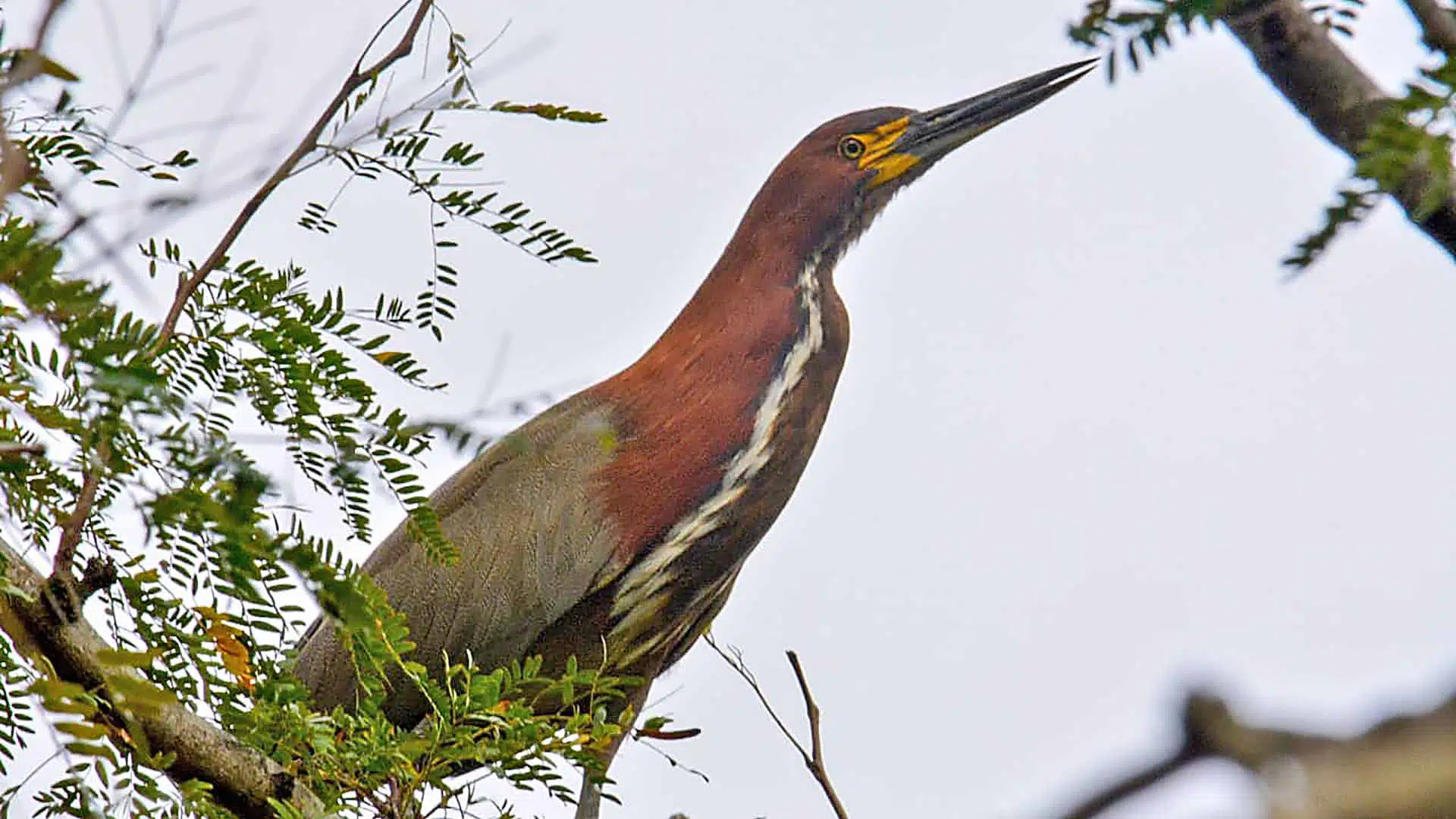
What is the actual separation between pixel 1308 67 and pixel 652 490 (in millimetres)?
1924

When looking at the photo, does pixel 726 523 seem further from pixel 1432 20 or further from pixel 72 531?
pixel 1432 20

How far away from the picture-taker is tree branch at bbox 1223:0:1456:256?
111 centimetres

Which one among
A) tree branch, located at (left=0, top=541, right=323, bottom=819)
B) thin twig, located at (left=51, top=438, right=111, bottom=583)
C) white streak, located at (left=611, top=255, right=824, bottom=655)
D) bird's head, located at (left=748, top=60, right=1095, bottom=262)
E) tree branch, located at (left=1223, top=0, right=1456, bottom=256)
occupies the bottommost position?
tree branch, located at (left=0, top=541, right=323, bottom=819)

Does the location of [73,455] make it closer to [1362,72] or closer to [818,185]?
[1362,72]

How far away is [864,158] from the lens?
11.0 ft

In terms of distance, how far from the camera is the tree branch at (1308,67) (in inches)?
43.6

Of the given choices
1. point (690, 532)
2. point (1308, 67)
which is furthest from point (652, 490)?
point (1308, 67)

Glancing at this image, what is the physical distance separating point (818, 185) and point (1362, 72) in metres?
2.18

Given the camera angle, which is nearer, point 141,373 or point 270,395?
point 141,373

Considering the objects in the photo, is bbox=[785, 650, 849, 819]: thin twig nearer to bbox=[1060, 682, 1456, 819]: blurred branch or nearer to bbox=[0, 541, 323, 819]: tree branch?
bbox=[0, 541, 323, 819]: tree branch

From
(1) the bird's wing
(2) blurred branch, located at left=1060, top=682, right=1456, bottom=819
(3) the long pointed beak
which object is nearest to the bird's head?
(3) the long pointed beak

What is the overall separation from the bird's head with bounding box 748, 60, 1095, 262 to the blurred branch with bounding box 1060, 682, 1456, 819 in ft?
9.68

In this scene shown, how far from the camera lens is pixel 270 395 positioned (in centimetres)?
160

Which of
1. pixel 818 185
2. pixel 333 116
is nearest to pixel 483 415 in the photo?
pixel 333 116
